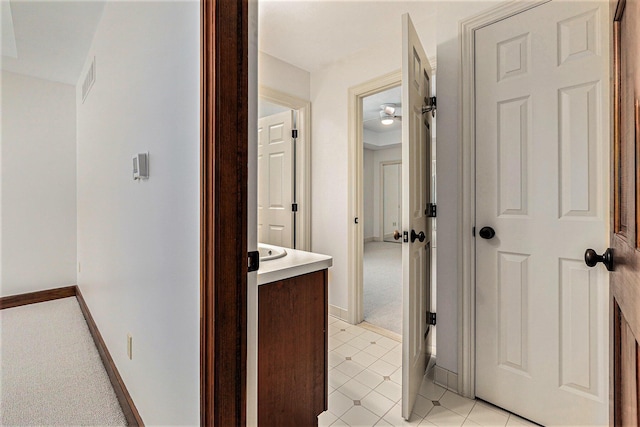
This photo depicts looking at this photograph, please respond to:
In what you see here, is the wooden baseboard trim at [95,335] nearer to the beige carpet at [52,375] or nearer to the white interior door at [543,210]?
the beige carpet at [52,375]

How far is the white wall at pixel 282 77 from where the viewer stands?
2.85 m

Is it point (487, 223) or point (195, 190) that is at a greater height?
point (195, 190)

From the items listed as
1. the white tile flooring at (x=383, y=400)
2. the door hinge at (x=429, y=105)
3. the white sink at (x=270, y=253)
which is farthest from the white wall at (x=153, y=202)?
the door hinge at (x=429, y=105)

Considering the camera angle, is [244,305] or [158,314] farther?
[158,314]

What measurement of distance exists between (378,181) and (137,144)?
24.5ft

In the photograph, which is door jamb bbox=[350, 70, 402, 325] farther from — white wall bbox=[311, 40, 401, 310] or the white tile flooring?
the white tile flooring

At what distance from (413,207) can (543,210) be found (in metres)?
0.60

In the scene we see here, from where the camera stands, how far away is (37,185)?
317 cm

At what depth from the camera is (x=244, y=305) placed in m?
0.91

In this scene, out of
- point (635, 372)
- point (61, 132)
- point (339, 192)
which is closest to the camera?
point (635, 372)

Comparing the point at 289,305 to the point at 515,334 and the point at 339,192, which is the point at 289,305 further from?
the point at 339,192

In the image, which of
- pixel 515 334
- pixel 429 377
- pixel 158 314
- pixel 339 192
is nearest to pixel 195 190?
pixel 158 314

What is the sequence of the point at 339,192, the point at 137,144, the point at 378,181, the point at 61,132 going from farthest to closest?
the point at 378,181
the point at 61,132
the point at 339,192
the point at 137,144

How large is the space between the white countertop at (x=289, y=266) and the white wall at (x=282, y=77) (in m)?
2.00
